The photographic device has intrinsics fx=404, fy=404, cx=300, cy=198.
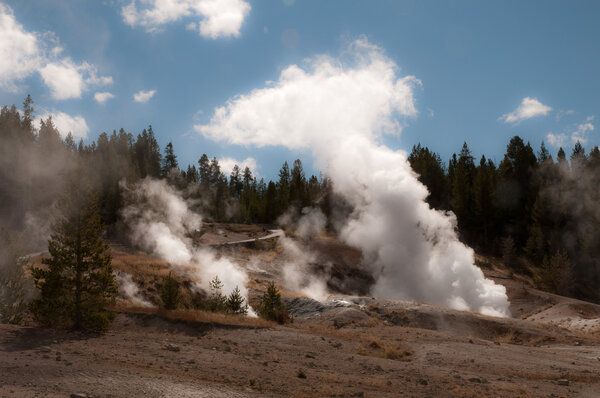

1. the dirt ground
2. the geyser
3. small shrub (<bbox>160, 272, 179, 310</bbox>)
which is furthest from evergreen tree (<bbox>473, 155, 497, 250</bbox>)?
small shrub (<bbox>160, 272, 179, 310</bbox>)

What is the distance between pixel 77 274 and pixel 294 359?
945 cm

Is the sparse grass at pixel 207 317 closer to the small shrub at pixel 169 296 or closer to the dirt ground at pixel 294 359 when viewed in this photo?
the dirt ground at pixel 294 359

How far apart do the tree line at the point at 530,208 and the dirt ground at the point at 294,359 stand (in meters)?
34.5

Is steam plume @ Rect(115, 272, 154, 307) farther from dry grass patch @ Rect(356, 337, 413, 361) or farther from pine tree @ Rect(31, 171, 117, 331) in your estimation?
dry grass patch @ Rect(356, 337, 413, 361)

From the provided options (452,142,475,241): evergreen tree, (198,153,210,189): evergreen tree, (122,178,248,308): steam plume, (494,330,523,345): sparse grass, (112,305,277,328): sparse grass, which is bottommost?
(494,330,523,345): sparse grass

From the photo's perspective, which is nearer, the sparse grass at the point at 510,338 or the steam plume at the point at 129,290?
the sparse grass at the point at 510,338

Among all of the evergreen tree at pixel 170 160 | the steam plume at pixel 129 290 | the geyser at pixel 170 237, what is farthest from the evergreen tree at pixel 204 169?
the steam plume at pixel 129 290

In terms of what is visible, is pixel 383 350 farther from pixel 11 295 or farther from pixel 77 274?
pixel 11 295

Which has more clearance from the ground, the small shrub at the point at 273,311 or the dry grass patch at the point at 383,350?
the small shrub at the point at 273,311

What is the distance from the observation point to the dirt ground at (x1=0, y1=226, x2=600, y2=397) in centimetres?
973

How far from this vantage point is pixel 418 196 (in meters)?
41.4

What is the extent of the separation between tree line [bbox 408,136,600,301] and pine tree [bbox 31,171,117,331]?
4700 cm

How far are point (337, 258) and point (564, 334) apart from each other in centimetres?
2615

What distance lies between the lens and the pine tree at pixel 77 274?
15.3 meters
